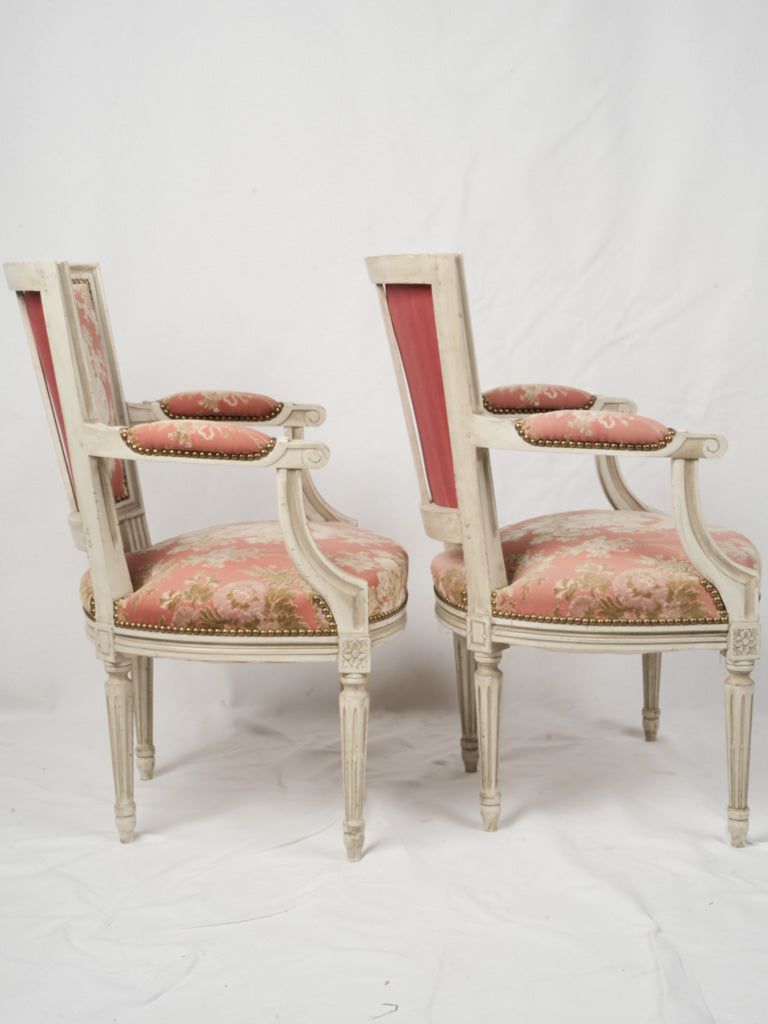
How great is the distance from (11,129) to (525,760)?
6.60ft

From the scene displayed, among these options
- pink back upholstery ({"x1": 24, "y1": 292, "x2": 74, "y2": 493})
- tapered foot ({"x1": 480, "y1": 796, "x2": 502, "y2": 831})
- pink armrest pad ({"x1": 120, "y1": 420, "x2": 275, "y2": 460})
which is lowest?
tapered foot ({"x1": 480, "y1": 796, "x2": 502, "y2": 831})

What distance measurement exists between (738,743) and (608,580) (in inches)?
15.8

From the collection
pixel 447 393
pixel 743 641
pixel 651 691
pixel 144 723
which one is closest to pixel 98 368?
pixel 447 393

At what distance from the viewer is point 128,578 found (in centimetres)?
238

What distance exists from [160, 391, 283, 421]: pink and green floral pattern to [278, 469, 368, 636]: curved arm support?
1.90 feet

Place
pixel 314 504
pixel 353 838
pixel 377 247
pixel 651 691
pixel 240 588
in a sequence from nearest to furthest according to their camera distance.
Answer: pixel 240 588, pixel 353 838, pixel 314 504, pixel 651 691, pixel 377 247

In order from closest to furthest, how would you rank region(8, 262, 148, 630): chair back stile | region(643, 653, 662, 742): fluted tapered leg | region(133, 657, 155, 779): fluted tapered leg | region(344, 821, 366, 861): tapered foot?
region(8, 262, 148, 630): chair back stile → region(344, 821, 366, 861): tapered foot → region(133, 657, 155, 779): fluted tapered leg → region(643, 653, 662, 742): fluted tapered leg

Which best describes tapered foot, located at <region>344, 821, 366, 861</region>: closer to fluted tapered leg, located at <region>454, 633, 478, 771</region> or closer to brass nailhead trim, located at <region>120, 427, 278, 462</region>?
fluted tapered leg, located at <region>454, 633, 478, 771</region>

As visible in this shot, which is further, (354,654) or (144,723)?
(144,723)

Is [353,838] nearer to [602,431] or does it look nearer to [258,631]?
[258,631]

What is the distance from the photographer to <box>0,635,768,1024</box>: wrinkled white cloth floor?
6.41ft

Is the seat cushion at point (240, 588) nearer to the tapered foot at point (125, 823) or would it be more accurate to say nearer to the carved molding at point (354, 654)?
the carved molding at point (354, 654)


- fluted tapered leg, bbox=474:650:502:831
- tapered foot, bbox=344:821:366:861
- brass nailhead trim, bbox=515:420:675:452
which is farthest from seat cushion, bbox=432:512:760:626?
tapered foot, bbox=344:821:366:861

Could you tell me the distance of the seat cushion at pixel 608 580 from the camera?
2295 millimetres
